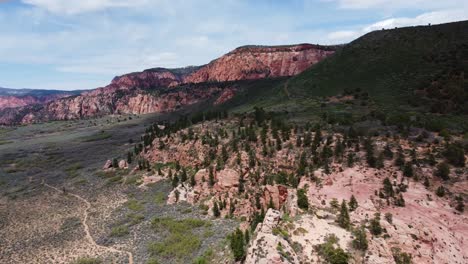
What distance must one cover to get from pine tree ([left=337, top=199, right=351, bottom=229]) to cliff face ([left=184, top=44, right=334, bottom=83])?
459 feet

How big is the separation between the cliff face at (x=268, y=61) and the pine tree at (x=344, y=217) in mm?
139923

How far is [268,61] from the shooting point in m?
174

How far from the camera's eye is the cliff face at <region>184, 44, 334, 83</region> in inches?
6476

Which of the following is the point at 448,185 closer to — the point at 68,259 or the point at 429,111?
the point at 429,111

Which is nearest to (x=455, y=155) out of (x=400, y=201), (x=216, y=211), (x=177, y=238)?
(x=400, y=201)

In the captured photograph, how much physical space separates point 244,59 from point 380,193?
161329mm

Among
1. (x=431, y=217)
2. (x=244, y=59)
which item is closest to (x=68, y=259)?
(x=431, y=217)

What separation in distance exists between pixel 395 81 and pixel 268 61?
115105mm

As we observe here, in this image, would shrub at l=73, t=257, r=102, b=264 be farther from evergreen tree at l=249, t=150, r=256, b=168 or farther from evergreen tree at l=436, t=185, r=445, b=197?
evergreen tree at l=436, t=185, r=445, b=197

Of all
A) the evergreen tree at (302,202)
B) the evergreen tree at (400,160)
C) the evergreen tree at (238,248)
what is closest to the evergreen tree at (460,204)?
the evergreen tree at (400,160)

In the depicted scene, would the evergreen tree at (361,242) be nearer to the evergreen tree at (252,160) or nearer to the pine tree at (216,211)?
the pine tree at (216,211)

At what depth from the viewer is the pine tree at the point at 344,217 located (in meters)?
21.4

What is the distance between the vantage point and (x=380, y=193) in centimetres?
2541

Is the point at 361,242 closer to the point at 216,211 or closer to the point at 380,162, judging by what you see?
the point at 380,162
